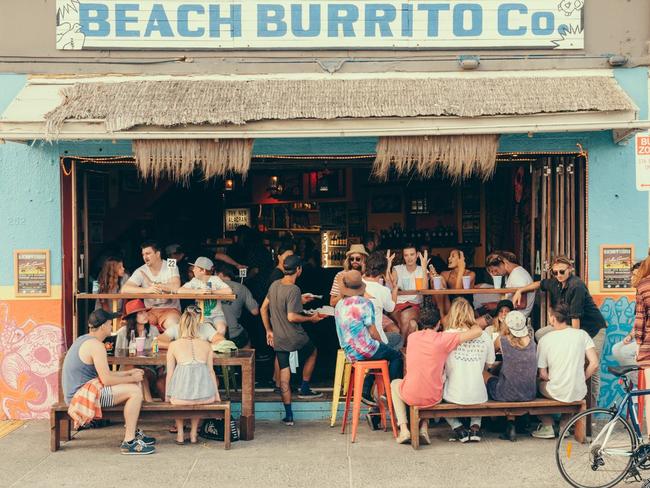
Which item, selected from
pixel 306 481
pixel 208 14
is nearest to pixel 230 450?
pixel 306 481

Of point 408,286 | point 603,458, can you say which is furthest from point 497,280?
point 603,458

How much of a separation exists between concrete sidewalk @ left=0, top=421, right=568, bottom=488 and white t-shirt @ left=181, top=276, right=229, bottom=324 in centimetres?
129

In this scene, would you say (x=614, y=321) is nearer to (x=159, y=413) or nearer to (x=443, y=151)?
(x=443, y=151)

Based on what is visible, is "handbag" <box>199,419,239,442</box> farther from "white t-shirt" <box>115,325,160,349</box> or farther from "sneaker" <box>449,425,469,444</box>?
"sneaker" <box>449,425,469,444</box>

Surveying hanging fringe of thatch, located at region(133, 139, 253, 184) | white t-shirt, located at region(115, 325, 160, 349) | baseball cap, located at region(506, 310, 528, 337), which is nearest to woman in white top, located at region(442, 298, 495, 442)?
baseball cap, located at region(506, 310, 528, 337)

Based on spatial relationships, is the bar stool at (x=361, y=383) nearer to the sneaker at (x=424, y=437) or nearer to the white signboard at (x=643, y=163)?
the sneaker at (x=424, y=437)

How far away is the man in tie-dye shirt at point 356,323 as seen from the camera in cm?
796

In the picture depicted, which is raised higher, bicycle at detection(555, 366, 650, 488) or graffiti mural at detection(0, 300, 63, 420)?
graffiti mural at detection(0, 300, 63, 420)

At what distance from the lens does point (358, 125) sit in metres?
8.09

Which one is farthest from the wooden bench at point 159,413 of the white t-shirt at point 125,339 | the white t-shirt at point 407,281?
the white t-shirt at point 407,281

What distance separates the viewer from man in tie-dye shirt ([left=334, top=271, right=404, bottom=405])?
7.96 metres

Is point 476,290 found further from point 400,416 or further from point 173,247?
point 173,247

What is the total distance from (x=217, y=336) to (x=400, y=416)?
6.89 ft

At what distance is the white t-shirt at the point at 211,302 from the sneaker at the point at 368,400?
169 centimetres
